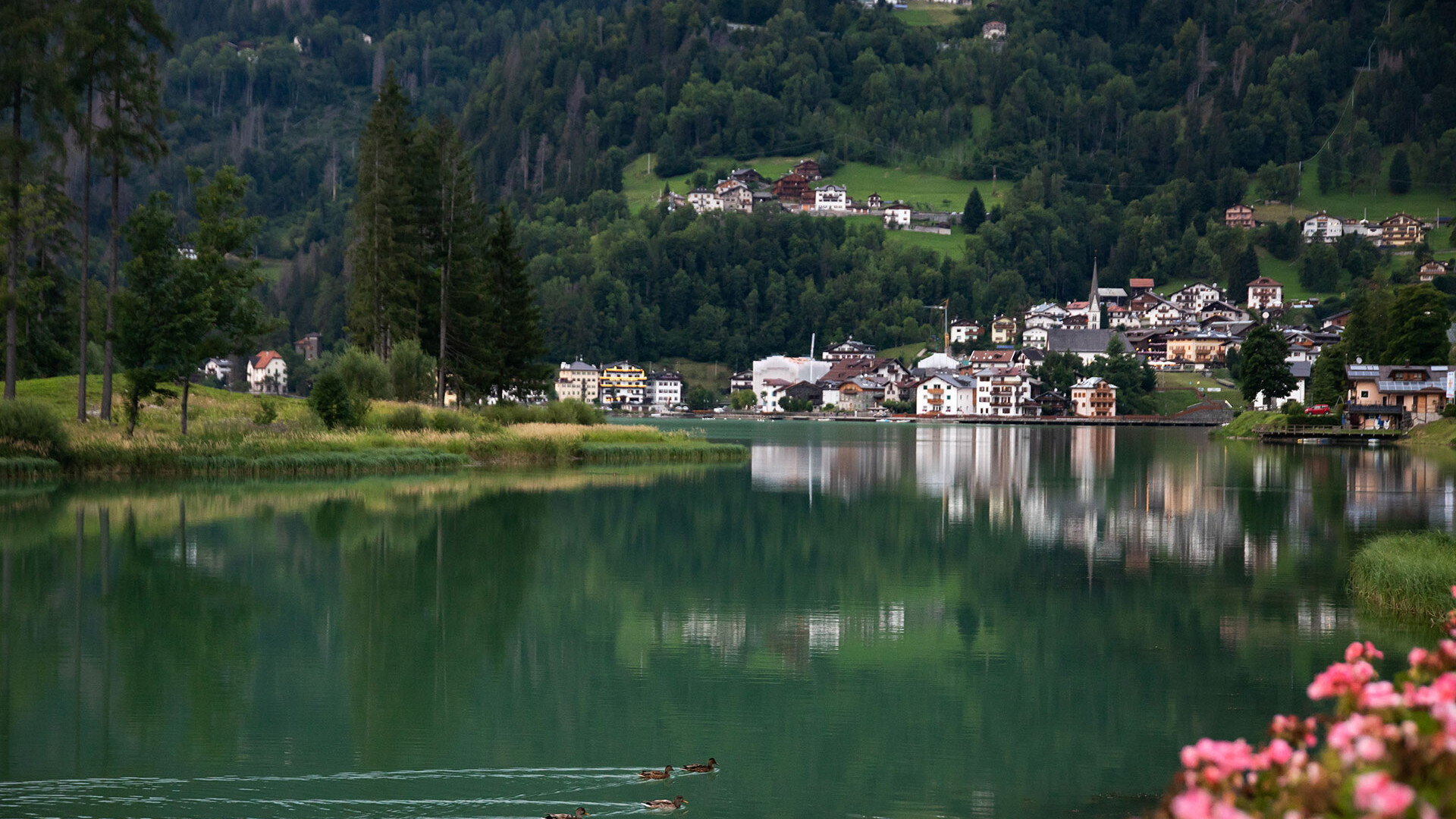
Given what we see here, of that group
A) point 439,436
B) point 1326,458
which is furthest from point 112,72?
point 1326,458

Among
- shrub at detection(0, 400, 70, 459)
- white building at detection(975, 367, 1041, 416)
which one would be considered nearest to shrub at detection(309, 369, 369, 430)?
shrub at detection(0, 400, 70, 459)

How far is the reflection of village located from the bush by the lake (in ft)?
69.8

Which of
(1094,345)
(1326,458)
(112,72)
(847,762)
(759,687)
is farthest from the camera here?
(1094,345)

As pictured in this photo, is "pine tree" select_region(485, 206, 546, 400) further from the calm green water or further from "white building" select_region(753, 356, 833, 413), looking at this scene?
"white building" select_region(753, 356, 833, 413)

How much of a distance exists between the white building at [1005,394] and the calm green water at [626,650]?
13611cm

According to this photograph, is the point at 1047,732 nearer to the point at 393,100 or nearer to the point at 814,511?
the point at 814,511

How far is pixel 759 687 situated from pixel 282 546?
13655mm

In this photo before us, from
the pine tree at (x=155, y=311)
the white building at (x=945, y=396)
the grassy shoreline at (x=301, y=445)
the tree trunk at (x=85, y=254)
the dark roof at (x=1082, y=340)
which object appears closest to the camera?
the grassy shoreline at (x=301, y=445)

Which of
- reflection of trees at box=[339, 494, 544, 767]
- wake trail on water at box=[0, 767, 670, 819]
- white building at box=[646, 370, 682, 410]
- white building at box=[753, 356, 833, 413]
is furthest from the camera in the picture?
white building at box=[753, 356, 833, 413]

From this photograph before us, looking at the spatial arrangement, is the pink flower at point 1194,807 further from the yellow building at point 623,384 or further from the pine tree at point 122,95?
the yellow building at point 623,384

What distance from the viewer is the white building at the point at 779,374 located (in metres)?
189

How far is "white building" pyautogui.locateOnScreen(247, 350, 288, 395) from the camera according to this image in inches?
6693

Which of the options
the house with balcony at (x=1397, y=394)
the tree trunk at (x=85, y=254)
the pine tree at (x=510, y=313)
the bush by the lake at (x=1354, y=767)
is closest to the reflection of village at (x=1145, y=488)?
the pine tree at (x=510, y=313)

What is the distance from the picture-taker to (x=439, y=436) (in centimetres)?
4772
